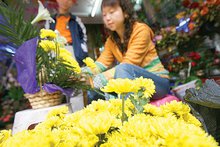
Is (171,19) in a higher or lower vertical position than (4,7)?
higher

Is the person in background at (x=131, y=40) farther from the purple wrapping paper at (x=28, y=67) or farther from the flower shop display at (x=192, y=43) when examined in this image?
the flower shop display at (x=192, y=43)

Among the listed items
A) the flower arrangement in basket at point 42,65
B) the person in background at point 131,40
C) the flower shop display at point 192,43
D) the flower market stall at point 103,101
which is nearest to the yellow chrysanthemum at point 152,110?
the flower market stall at point 103,101

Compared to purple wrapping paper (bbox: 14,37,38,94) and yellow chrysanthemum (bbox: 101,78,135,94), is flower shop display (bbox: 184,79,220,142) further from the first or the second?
purple wrapping paper (bbox: 14,37,38,94)

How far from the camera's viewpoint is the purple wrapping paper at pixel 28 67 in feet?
2.67

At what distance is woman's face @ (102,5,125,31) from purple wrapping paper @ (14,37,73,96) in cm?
59

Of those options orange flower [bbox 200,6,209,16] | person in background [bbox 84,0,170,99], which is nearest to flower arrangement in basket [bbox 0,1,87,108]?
person in background [bbox 84,0,170,99]

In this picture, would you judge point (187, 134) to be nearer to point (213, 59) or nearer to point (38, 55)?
point (38, 55)

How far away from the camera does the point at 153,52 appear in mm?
1457

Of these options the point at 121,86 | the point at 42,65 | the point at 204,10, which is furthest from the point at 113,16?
the point at 121,86

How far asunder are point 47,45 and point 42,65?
0.09 meters

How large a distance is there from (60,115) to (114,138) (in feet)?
0.62

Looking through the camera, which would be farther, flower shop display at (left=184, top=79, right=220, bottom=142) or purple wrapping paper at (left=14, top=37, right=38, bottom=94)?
purple wrapping paper at (left=14, top=37, right=38, bottom=94)

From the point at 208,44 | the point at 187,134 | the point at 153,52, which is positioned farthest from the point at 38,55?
the point at 208,44

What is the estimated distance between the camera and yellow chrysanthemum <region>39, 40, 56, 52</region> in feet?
2.90
